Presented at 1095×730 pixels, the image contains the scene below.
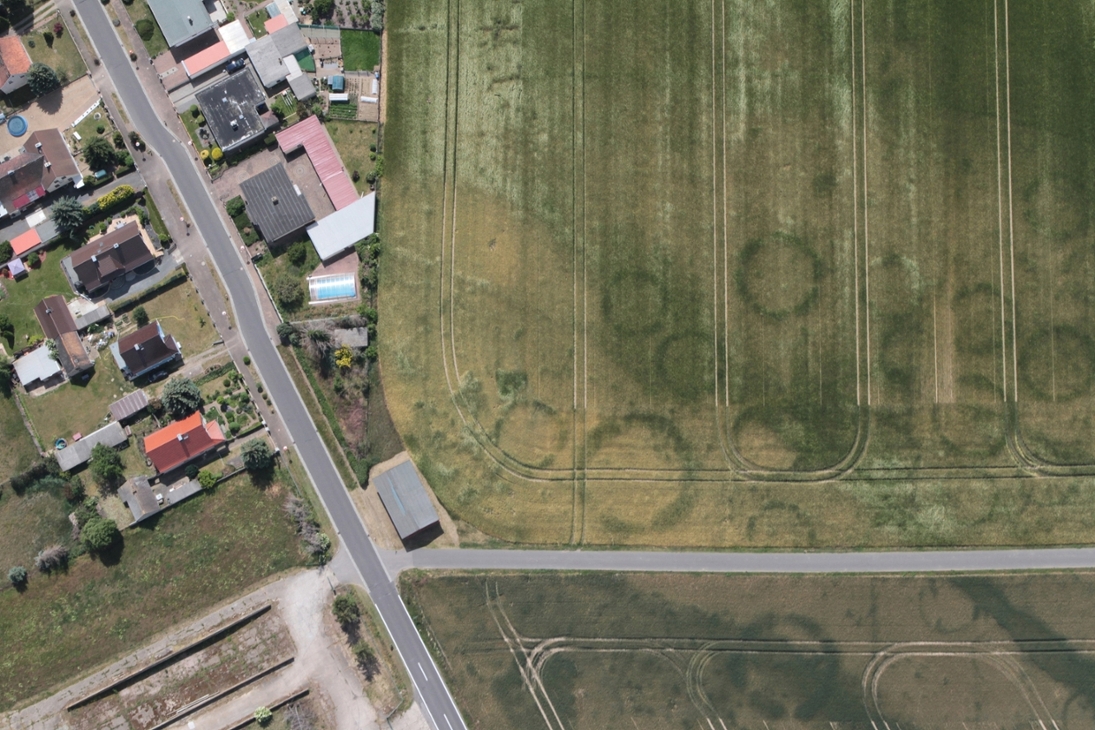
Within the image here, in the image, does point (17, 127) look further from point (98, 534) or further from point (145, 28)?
point (98, 534)

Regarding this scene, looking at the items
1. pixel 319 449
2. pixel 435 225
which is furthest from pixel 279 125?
pixel 319 449

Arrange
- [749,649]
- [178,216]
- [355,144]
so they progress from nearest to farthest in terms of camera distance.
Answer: [749,649], [178,216], [355,144]

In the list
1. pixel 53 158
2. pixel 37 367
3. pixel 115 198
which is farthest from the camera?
pixel 115 198

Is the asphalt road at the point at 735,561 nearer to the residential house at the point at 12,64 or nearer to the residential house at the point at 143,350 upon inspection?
the residential house at the point at 143,350

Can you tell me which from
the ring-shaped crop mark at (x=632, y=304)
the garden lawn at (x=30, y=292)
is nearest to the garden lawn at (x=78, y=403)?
the garden lawn at (x=30, y=292)

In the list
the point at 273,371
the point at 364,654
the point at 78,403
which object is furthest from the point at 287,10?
the point at 364,654
